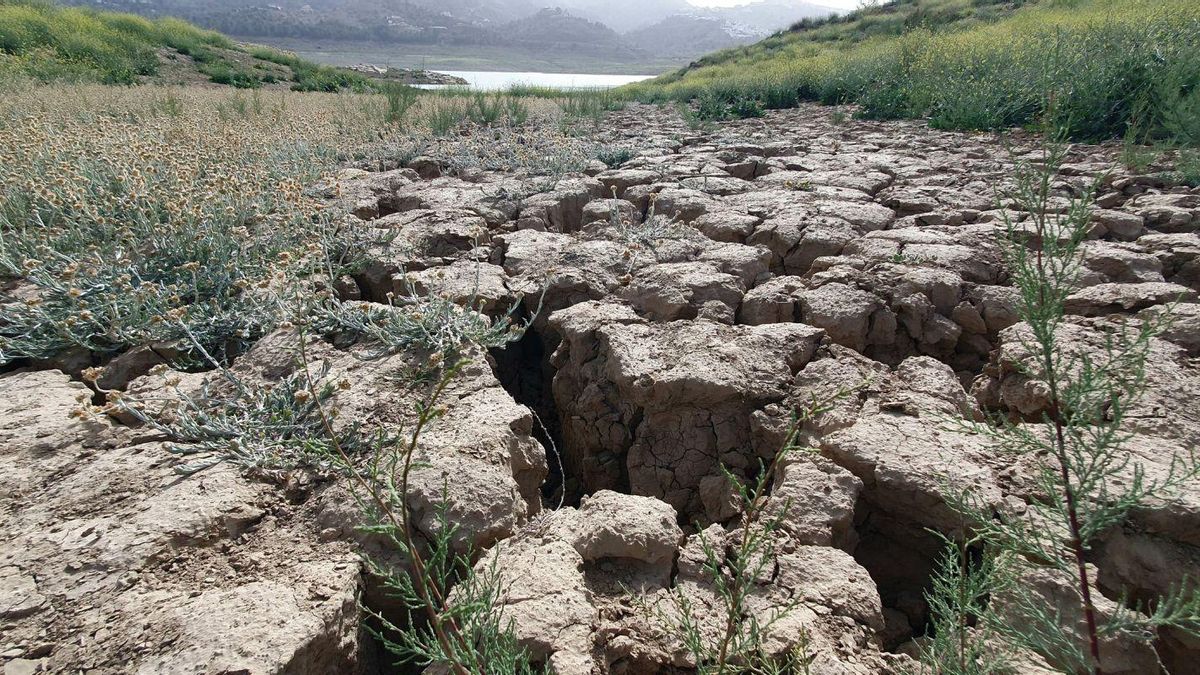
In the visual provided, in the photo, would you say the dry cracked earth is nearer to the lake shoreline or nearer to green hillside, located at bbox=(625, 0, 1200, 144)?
green hillside, located at bbox=(625, 0, 1200, 144)

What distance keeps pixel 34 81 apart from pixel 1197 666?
1200 cm

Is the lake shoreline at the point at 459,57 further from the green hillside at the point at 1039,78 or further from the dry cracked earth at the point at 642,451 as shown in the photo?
the dry cracked earth at the point at 642,451

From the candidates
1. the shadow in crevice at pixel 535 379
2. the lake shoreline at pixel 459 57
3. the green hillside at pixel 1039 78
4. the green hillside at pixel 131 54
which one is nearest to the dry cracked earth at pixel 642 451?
the shadow in crevice at pixel 535 379

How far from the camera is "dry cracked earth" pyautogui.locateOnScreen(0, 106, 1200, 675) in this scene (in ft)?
4.26

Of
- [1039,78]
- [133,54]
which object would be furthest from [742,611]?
[133,54]

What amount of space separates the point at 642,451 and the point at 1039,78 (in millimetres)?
5504

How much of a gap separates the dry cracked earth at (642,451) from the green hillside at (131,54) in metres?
10.8

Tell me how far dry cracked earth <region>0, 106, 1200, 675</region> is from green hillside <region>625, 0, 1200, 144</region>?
2.90 feet

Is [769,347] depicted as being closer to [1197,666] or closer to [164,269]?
[1197,666]

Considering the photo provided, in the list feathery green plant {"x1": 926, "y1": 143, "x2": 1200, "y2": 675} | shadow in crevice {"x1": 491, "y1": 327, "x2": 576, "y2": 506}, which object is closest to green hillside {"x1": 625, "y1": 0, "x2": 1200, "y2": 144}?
feathery green plant {"x1": 926, "y1": 143, "x2": 1200, "y2": 675}

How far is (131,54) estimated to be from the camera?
14125 mm

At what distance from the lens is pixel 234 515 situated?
1521mm

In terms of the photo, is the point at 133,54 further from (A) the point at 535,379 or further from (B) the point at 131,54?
(A) the point at 535,379

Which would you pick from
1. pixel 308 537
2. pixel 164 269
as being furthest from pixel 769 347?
pixel 164 269
